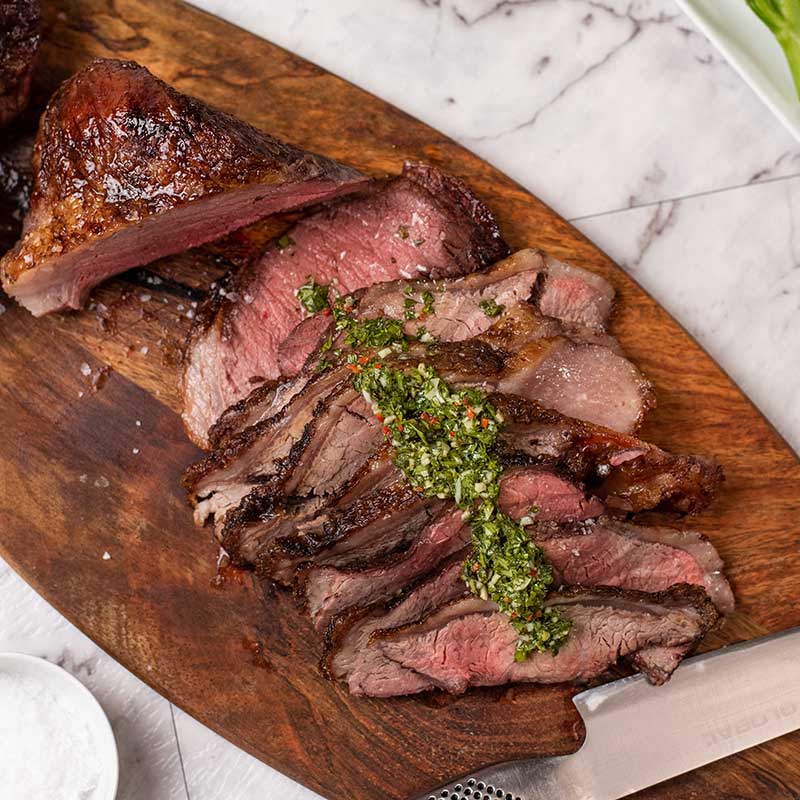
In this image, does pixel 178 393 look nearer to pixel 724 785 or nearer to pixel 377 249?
pixel 377 249

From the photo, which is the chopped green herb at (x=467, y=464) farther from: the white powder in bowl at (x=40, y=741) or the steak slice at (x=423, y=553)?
the white powder in bowl at (x=40, y=741)

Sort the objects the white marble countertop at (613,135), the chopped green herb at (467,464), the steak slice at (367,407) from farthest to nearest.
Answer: the white marble countertop at (613,135) → the steak slice at (367,407) → the chopped green herb at (467,464)

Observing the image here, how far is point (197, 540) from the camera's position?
3328mm

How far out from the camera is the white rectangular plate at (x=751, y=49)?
3346mm

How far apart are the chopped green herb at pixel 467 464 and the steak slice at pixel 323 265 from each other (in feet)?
1.53

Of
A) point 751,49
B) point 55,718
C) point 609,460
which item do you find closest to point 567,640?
point 609,460

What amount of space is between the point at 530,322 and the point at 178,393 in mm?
1137

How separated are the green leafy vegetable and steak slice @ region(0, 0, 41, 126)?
221 cm

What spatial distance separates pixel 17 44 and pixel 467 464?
1.87m

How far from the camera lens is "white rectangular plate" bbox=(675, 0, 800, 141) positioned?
3346 millimetres

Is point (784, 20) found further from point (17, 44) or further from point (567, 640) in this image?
point (17, 44)

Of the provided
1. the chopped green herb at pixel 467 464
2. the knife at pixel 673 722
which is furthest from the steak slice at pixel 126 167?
the knife at pixel 673 722

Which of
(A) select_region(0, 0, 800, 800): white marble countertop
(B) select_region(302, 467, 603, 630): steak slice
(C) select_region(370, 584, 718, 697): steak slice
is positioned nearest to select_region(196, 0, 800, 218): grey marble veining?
(A) select_region(0, 0, 800, 800): white marble countertop

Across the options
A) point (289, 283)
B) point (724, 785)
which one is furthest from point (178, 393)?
point (724, 785)
